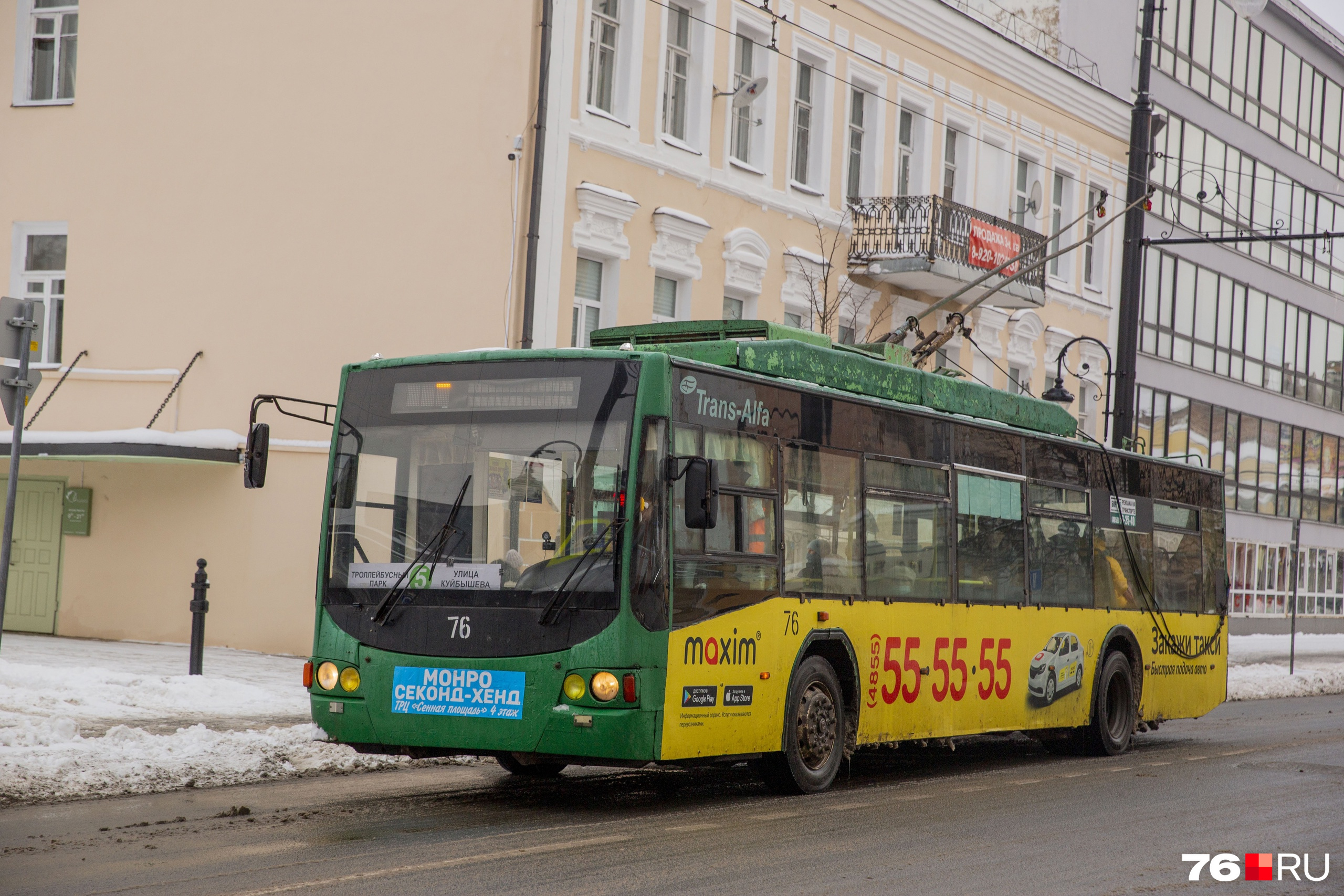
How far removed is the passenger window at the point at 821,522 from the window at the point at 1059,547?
2.99 metres

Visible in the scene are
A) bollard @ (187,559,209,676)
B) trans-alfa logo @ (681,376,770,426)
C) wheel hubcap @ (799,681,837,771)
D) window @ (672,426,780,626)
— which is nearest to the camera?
window @ (672,426,780,626)

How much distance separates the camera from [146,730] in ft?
41.6

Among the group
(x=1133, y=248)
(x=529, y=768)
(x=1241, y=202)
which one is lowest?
(x=529, y=768)

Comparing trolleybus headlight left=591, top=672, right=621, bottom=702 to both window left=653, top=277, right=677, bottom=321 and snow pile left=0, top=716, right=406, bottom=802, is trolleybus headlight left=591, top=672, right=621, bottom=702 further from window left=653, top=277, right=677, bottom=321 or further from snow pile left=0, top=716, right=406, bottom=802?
window left=653, top=277, right=677, bottom=321

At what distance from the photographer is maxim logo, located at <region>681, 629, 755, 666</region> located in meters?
10.1

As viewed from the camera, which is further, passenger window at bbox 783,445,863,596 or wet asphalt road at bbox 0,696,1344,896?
passenger window at bbox 783,445,863,596

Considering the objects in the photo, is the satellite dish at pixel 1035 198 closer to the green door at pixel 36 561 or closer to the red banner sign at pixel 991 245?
the red banner sign at pixel 991 245

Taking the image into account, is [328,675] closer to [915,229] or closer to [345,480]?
[345,480]

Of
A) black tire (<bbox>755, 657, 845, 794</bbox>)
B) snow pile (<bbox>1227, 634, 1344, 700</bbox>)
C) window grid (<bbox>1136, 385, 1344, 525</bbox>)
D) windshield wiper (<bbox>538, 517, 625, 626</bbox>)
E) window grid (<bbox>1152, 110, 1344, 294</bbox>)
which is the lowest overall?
snow pile (<bbox>1227, 634, 1344, 700</bbox>)

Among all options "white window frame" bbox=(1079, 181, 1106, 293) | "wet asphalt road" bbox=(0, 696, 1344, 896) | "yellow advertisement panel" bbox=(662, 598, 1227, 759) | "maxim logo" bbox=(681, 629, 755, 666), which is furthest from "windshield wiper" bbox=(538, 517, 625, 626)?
"white window frame" bbox=(1079, 181, 1106, 293)

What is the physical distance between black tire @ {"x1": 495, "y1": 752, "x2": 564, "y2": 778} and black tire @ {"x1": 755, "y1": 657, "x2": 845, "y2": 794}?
1588 mm

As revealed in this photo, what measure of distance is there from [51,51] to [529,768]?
A: 1674 cm

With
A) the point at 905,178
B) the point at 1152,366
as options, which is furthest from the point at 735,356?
the point at 1152,366

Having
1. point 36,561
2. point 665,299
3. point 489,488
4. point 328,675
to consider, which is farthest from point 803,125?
point 328,675
